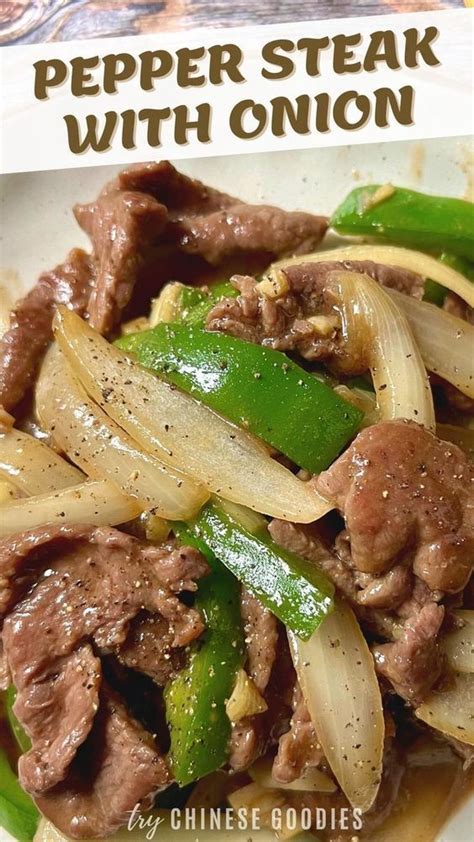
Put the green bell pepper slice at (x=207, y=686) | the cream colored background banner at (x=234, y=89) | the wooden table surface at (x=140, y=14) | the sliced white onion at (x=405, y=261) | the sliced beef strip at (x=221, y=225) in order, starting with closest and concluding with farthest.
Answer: the green bell pepper slice at (x=207, y=686)
the sliced white onion at (x=405, y=261)
the sliced beef strip at (x=221, y=225)
the cream colored background banner at (x=234, y=89)
the wooden table surface at (x=140, y=14)

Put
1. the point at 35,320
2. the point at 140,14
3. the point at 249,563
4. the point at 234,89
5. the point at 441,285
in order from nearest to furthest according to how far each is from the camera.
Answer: the point at 249,563
the point at 441,285
the point at 35,320
the point at 234,89
the point at 140,14

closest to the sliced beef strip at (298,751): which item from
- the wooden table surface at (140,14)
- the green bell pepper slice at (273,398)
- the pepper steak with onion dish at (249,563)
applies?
the pepper steak with onion dish at (249,563)

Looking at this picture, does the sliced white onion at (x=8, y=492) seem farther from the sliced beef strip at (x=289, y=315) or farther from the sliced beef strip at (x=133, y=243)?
the sliced beef strip at (x=289, y=315)

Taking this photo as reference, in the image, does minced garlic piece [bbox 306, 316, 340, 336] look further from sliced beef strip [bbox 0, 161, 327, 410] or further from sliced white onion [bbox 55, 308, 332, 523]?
sliced beef strip [bbox 0, 161, 327, 410]

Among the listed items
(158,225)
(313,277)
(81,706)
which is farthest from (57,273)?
(81,706)

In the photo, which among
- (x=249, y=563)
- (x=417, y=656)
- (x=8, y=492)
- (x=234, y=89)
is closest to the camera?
(x=417, y=656)

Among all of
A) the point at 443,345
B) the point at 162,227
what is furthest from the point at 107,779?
the point at 162,227

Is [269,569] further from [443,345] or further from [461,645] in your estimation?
[443,345]

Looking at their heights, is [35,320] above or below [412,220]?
below

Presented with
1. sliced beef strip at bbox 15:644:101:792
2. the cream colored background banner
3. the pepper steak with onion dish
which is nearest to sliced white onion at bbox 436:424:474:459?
the pepper steak with onion dish
